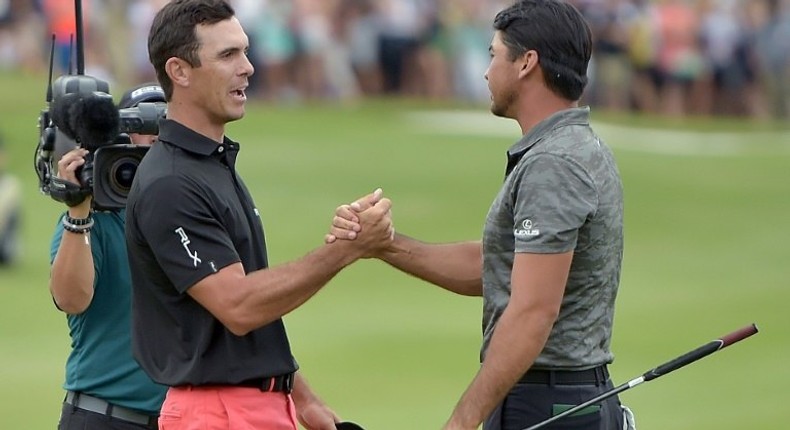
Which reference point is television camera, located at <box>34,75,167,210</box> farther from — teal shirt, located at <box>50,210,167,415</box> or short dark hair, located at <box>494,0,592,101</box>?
A: short dark hair, located at <box>494,0,592,101</box>

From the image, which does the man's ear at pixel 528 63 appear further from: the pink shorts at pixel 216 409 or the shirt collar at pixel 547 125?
the pink shorts at pixel 216 409

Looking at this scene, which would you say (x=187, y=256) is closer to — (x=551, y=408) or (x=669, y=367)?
(x=551, y=408)

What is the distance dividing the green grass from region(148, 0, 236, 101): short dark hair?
6.39 meters

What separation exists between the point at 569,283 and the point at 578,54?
31.6 inches

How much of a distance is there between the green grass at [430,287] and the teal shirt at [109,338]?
531cm

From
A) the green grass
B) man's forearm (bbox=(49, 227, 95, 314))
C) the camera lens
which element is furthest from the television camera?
the green grass

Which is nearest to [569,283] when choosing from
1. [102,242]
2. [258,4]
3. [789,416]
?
[102,242]

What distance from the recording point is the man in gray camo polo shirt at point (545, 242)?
212 inches

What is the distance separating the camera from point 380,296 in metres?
16.9

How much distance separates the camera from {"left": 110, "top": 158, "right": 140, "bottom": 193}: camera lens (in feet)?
20.2

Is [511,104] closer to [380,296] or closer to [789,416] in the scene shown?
→ [789,416]

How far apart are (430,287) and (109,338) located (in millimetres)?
10793

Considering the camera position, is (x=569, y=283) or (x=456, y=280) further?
(x=456, y=280)

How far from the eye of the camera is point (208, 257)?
549 centimetres
